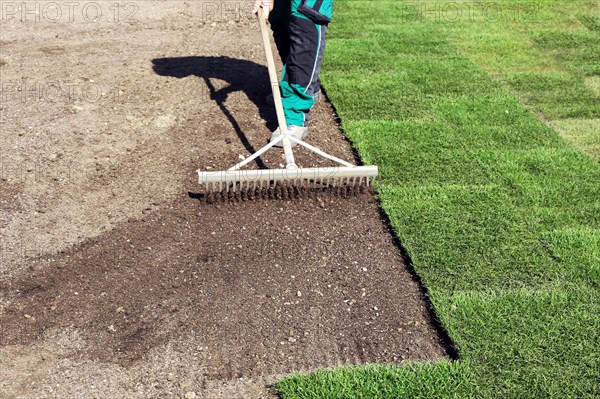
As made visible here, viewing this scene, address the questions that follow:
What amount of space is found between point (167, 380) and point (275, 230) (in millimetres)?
1658

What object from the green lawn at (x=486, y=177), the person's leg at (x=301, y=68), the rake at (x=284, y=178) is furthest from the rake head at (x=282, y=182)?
the person's leg at (x=301, y=68)

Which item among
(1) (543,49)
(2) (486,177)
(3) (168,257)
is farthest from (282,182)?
(1) (543,49)

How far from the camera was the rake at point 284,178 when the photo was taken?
20.0ft

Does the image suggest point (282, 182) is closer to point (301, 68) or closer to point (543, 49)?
point (301, 68)

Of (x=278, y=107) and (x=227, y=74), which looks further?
(x=227, y=74)

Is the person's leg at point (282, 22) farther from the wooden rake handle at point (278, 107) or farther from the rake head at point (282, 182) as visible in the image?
the rake head at point (282, 182)

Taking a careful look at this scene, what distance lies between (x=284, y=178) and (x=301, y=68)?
1.43m

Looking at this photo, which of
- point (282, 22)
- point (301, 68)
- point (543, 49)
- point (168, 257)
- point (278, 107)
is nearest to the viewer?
point (168, 257)

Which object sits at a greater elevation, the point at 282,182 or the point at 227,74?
the point at 282,182

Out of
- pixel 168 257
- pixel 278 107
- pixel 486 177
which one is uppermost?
pixel 278 107

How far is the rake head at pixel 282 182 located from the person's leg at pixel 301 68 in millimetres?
1114

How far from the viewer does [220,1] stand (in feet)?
35.3

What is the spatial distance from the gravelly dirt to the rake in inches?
4.7

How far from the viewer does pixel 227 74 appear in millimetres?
8555
